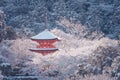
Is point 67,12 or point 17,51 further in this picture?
point 67,12

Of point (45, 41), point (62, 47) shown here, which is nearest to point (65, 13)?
point (62, 47)

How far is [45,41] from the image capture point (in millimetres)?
28188

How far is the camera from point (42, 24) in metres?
46.4

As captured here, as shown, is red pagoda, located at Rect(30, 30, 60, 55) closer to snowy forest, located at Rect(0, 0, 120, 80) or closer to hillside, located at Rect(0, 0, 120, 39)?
snowy forest, located at Rect(0, 0, 120, 80)

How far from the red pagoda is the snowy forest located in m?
0.57

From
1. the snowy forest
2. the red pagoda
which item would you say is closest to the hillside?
the snowy forest

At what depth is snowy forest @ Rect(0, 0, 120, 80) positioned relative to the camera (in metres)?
25.3

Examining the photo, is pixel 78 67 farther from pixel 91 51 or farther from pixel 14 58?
pixel 14 58

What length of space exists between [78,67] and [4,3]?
28.8 meters

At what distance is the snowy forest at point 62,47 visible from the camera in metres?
25.3

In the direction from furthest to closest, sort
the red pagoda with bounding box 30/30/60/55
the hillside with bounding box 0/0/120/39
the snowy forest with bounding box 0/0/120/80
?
1. the hillside with bounding box 0/0/120/39
2. the red pagoda with bounding box 30/30/60/55
3. the snowy forest with bounding box 0/0/120/80

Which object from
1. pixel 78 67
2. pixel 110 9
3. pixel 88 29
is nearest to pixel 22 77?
pixel 78 67

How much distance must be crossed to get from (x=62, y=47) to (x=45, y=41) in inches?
147

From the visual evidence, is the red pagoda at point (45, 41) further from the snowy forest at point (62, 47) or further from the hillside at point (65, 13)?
the hillside at point (65, 13)
